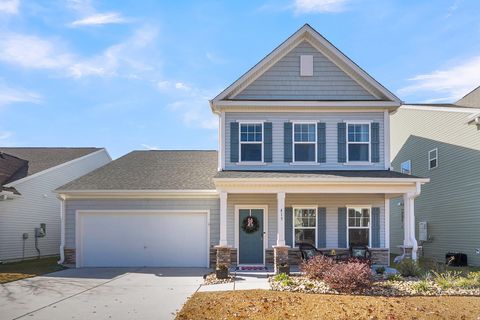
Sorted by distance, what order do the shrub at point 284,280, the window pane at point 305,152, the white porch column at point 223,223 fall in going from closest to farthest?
1. the shrub at point 284,280
2. the white porch column at point 223,223
3. the window pane at point 305,152

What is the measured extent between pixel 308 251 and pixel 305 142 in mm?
3915

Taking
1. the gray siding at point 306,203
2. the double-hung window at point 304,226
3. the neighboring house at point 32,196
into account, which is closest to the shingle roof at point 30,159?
the neighboring house at point 32,196

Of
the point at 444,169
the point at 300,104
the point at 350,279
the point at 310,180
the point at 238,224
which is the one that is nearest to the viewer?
the point at 350,279

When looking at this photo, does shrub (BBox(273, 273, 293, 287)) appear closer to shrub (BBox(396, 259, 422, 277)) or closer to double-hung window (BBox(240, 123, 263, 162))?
shrub (BBox(396, 259, 422, 277))

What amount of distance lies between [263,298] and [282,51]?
10031 mm

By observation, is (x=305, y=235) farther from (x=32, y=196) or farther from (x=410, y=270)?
(x=32, y=196)

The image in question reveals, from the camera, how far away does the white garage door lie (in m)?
19.3

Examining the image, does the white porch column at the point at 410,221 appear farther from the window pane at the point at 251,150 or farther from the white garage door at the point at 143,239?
the white garage door at the point at 143,239

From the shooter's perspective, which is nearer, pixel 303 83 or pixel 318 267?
pixel 318 267

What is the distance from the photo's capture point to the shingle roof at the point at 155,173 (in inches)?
770

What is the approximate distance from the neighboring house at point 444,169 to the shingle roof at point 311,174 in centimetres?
399

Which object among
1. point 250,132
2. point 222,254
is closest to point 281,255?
point 222,254

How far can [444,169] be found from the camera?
21672mm

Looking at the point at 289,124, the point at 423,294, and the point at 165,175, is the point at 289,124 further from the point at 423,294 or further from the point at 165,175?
the point at 423,294
